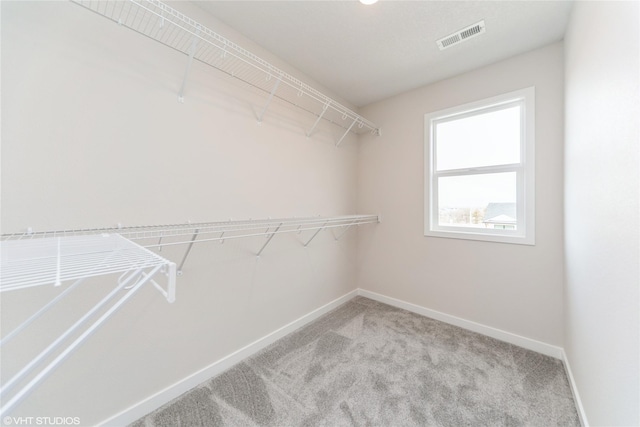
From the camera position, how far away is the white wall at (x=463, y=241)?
6.16 ft

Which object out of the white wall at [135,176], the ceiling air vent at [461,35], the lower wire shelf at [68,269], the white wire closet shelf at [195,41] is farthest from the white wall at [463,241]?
the lower wire shelf at [68,269]

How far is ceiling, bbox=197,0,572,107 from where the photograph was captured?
157 centimetres

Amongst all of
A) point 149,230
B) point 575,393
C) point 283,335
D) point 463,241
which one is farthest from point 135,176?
point 575,393

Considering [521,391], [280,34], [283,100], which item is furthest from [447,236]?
[280,34]

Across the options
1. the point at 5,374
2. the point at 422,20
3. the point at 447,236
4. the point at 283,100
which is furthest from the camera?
the point at 447,236

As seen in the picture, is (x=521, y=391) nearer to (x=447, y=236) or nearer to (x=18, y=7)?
(x=447, y=236)

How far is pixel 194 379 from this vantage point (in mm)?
1541

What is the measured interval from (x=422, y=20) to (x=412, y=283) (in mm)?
2306

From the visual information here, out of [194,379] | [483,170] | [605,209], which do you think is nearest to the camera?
[605,209]

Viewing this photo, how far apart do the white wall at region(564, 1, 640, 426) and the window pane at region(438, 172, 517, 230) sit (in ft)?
1.74

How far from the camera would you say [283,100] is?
2.10 m

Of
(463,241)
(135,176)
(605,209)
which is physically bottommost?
(463,241)

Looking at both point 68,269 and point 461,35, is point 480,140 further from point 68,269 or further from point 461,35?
point 68,269

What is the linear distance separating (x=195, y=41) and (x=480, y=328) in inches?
119
